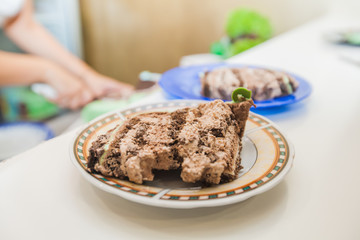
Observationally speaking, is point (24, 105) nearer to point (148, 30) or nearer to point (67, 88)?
point (67, 88)

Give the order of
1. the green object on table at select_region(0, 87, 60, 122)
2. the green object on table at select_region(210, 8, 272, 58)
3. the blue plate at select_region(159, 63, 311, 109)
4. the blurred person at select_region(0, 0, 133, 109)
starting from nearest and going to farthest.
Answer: the blue plate at select_region(159, 63, 311, 109) < the green object on table at select_region(210, 8, 272, 58) < the blurred person at select_region(0, 0, 133, 109) < the green object on table at select_region(0, 87, 60, 122)

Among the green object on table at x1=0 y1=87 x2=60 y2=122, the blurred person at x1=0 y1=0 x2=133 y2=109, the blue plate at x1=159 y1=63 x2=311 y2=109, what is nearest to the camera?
the blue plate at x1=159 y1=63 x2=311 y2=109

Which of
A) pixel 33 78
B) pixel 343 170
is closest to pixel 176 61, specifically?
pixel 33 78

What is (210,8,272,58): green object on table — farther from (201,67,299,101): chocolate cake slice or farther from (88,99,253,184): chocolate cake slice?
(88,99,253,184): chocolate cake slice

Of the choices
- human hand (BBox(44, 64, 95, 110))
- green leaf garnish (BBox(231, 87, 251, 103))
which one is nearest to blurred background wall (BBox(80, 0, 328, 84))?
human hand (BBox(44, 64, 95, 110))

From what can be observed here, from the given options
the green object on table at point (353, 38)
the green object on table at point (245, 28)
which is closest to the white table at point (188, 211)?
the green object on table at point (353, 38)

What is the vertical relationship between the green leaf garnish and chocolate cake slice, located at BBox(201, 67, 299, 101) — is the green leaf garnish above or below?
above

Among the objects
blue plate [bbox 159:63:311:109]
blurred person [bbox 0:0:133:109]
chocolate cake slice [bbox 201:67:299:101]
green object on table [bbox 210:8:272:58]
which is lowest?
blurred person [bbox 0:0:133:109]

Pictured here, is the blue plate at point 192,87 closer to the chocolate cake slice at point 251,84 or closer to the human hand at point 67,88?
the chocolate cake slice at point 251,84
